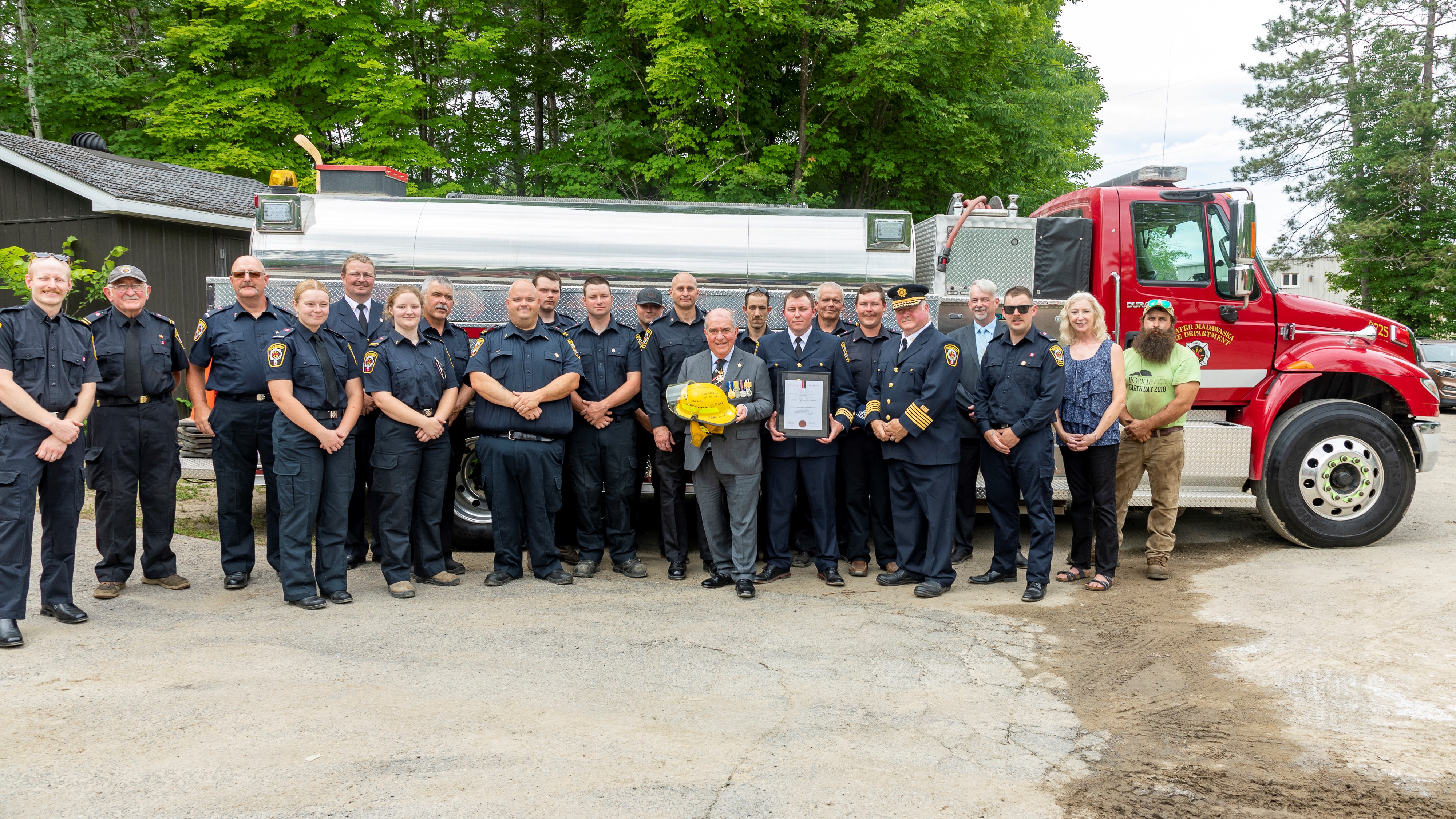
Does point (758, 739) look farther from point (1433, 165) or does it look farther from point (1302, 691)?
point (1433, 165)

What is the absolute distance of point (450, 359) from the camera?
20.9ft

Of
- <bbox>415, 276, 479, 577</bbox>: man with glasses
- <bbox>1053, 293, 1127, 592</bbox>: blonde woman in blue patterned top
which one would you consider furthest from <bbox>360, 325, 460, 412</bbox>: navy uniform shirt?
<bbox>1053, 293, 1127, 592</bbox>: blonde woman in blue patterned top

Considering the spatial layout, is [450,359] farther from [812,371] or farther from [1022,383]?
[1022,383]

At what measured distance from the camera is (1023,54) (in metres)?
18.8

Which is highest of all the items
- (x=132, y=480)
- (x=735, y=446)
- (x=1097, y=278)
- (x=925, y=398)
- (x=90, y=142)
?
(x=90, y=142)

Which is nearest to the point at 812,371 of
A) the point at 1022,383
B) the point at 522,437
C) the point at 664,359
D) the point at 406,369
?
the point at 664,359

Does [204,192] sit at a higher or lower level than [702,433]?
higher

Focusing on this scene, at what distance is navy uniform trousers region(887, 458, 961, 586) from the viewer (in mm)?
6227

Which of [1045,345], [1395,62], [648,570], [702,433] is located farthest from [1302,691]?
[1395,62]

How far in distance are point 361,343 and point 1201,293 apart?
606cm

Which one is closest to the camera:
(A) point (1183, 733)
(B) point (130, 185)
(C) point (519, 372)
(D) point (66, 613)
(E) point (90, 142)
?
(A) point (1183, 733)

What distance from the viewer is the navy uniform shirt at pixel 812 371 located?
644 centimetres

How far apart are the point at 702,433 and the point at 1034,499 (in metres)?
2.15

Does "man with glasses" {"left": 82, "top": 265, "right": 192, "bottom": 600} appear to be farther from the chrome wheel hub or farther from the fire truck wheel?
the chrome wheel hub
